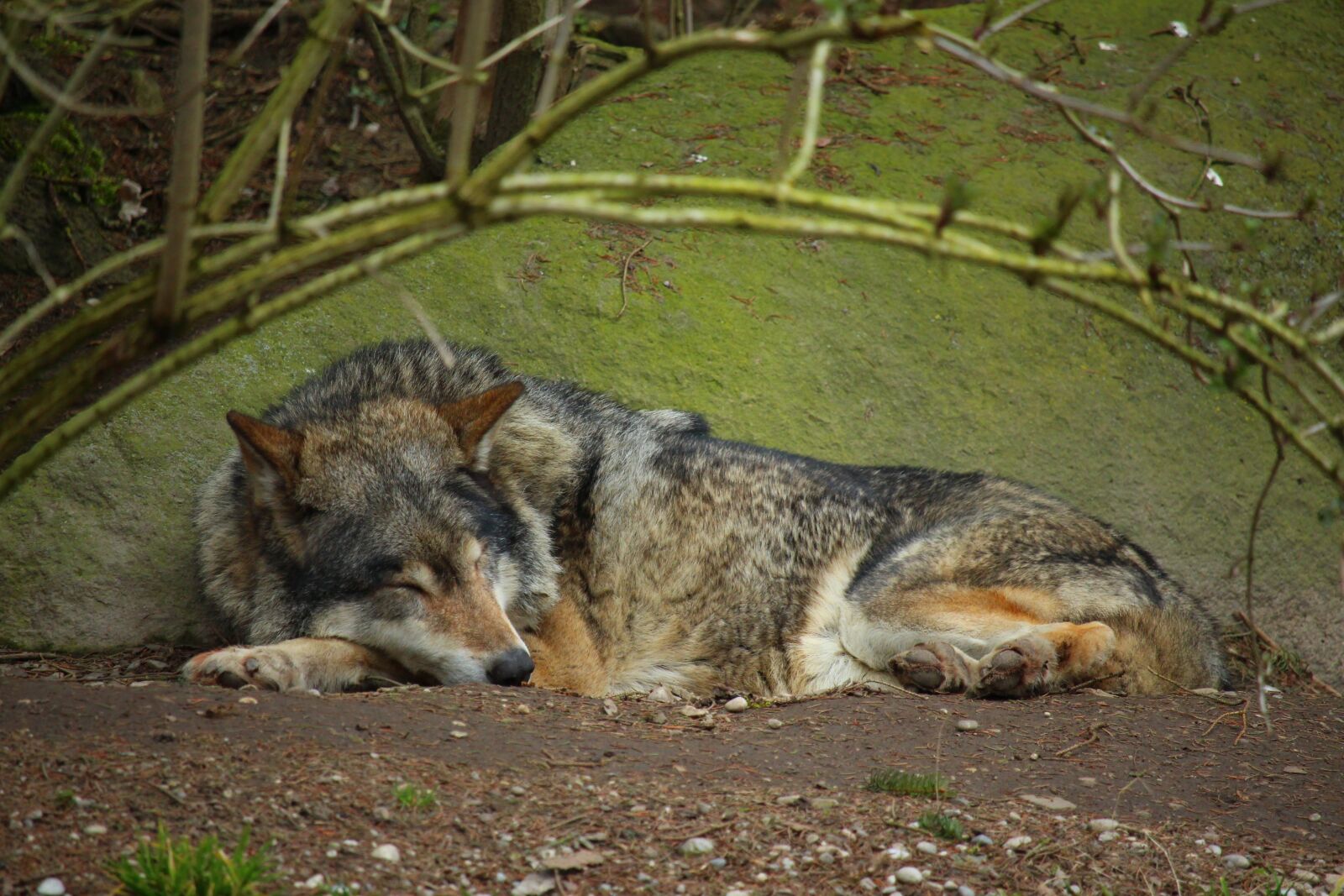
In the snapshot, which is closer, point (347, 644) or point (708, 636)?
point (347, 644)

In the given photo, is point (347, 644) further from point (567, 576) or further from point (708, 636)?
point (708, 636)

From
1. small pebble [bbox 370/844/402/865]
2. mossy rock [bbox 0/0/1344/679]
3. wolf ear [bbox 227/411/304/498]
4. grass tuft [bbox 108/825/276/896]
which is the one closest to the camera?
grass tuft [bbox 108/825/276/896]

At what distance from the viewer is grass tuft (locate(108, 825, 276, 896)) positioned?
2809mm

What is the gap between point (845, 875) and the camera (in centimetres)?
342

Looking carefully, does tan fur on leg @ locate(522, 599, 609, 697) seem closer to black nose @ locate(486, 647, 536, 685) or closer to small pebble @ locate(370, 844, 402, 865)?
black nose @ locate(486, 647, 536, 685)

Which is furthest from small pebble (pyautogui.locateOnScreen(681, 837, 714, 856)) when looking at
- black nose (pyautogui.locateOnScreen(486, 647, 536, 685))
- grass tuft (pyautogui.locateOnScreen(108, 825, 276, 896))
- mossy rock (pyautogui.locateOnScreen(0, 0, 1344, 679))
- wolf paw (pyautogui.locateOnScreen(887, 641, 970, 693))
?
mossy rock (pyautogui.locateOnScreen(0, 0, 1344, 679))

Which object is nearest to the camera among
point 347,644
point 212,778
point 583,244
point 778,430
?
point 212,778

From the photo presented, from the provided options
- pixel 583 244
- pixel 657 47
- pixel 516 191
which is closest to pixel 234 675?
pixel 516 191

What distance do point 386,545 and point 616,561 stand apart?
54.5 inches

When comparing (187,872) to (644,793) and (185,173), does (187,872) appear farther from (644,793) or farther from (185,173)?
(185,173)

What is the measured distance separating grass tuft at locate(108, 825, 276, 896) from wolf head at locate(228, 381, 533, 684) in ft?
6.11

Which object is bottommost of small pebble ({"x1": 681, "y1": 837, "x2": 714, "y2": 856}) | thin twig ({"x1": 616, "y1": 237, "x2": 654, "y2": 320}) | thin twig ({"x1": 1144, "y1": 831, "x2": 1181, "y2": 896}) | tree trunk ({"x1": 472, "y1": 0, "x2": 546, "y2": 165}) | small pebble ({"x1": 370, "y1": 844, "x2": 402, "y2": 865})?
thin twig ({"x1": 1144, "y1": 831, "x2": 1181, "y2": 896})

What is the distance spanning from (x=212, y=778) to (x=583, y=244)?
5.30 metres

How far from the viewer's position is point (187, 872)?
2.82 metres
